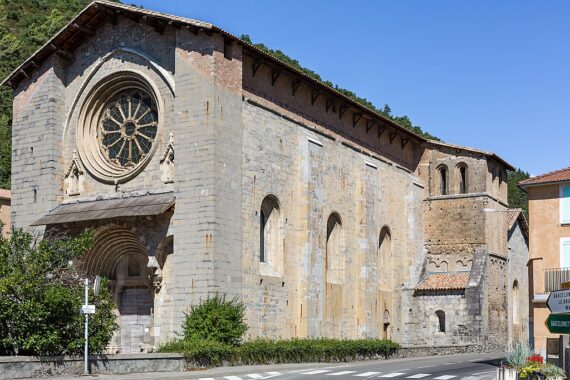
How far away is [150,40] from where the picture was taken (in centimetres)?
3362

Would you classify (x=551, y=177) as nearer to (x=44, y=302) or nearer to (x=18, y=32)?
(x=44, y=302)

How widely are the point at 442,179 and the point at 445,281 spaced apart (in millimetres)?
6321

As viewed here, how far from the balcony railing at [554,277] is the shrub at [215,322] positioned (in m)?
11.2

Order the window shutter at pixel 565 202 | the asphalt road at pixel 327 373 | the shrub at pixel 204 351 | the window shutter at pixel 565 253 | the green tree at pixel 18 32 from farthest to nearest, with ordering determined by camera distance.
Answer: the green tree at pixel 18 32 < the window shutter at pixel 565 202 < the window shutter at pixel 565 253 < the shrub at pixel 204 351 < the asphalt road at pixel 327 373

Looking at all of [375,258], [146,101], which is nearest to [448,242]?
[375,258]

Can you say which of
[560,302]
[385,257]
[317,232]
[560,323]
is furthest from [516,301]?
[560,323]

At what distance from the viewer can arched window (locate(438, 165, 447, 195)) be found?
167 ft

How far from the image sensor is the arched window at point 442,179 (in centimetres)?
5081

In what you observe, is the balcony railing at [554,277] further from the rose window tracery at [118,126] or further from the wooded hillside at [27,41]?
the wooded hillside at [27,41]

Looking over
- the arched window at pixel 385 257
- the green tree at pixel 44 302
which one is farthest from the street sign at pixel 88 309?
the arched window at pixel 385 257

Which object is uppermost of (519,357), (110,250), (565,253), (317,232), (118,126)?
(118,126)

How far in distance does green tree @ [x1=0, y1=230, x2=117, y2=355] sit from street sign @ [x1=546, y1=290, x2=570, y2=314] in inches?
511

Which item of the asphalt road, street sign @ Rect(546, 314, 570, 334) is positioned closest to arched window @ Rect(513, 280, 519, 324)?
the asphalt road

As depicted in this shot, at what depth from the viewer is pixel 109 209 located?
108ft
